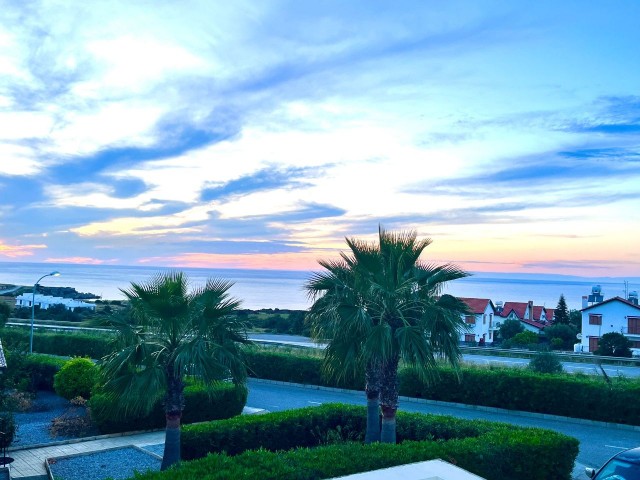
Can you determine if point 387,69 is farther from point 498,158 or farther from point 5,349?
point 5,349

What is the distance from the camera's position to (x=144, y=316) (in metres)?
11.5

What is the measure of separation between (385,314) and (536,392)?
1121cm

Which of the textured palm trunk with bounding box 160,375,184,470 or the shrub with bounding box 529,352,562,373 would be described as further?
the shrub with bounding box 529,352,562,373

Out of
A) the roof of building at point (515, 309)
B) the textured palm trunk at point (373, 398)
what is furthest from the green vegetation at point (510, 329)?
the textured palm trunk at point (373, 398)

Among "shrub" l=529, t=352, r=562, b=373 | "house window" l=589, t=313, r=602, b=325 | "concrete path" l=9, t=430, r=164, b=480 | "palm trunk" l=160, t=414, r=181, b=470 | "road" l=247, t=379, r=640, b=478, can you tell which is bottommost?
"concrete path" l=9, t=430, r=164, b=480

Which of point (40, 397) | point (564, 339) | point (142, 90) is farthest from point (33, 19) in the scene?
point (564, 339)

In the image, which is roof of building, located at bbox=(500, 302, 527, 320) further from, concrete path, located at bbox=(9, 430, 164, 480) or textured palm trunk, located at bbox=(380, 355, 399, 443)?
textured palm trunk, located at bbox=(380, 355, 399, 443)

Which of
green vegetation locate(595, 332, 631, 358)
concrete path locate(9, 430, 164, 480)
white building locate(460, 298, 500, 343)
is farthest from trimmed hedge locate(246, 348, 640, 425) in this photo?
white building locate(460, 298, 500, 343)

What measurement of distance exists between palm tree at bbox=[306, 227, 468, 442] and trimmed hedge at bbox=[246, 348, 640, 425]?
230 inches

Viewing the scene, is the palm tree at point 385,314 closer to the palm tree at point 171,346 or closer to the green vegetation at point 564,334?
the palm tree at point 171,346

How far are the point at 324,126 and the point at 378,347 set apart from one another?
12.5 m

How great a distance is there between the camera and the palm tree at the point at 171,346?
35.3 feet

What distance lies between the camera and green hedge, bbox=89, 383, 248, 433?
1636 cm

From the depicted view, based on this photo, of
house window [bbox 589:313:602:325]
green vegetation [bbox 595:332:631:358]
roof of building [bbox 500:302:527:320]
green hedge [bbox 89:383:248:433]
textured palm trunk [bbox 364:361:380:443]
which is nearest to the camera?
textured palm trunk [bbox 364:361:380:443]
